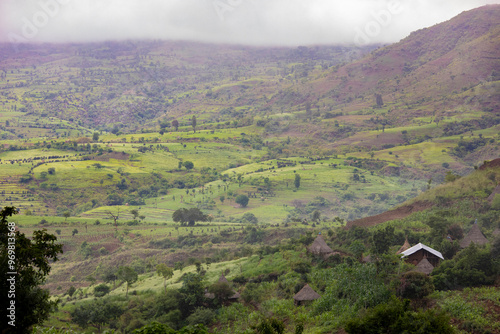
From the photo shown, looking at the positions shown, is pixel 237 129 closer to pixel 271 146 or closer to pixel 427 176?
pixel 271 146

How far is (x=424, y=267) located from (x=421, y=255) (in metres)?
2.49

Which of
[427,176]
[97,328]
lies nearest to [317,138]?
[427,176]

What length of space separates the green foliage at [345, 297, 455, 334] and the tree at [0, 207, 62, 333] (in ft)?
47.0

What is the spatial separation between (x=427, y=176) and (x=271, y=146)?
5530cm

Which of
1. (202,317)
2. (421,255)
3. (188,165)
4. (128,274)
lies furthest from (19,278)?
(188,165)

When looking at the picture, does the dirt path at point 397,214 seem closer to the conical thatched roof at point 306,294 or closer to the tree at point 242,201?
the conical thatched roof at point 306,294

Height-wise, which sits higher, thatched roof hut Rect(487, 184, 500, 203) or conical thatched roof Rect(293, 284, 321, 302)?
thatched roof hut Rect(487, 184, 500, 203)

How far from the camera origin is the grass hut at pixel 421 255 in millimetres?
34156

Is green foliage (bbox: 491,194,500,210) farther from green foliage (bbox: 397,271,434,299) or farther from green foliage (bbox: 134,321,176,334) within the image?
green foliage (bbox: 134,321,176,334)

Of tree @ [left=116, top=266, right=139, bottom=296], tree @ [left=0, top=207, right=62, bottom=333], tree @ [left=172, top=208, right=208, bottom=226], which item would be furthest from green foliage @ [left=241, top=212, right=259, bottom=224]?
tree @ [left=0, top=207, right=62, bottom=333]

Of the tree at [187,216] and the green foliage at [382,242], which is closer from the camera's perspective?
the green foliage at [382,242]

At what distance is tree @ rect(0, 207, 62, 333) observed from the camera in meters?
17.6

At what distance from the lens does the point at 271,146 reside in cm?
14750

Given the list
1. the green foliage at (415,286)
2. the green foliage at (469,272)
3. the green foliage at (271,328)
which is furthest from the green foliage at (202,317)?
the green foliage at (469,272)
